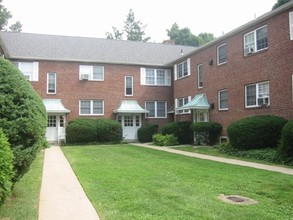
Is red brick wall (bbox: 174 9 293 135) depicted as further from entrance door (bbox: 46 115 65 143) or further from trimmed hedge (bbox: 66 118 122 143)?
entrance door (bbox: 46 115 65 143)

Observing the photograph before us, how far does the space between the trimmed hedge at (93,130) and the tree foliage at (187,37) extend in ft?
116

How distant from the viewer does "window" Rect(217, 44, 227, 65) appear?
20534 millimetres

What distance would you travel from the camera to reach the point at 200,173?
1027 centimetres

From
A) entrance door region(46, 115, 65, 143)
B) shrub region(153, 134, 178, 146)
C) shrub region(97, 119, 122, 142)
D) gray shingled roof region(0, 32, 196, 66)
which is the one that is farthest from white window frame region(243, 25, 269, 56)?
entrance door region(46, 115, 65, 143)

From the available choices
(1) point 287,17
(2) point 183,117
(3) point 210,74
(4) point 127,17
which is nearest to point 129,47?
(2) point 183,117

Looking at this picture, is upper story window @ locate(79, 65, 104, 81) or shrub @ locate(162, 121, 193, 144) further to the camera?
upper story window @ locate(79, 65, 104, 81)

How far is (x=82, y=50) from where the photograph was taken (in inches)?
1156

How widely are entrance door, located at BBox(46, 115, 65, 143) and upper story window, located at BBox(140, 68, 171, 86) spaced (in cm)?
765

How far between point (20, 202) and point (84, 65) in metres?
22.3

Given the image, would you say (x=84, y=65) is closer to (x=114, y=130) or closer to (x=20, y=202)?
(x=114, y=130)

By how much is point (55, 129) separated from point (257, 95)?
16.1 m

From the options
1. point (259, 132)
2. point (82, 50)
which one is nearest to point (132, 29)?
point (82, 50)

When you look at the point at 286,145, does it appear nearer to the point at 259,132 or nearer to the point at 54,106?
the point at 259,132

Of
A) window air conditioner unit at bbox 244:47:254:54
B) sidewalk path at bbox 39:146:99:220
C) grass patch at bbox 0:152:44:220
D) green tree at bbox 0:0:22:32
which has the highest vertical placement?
green tree at bbox 0:0:22:32
